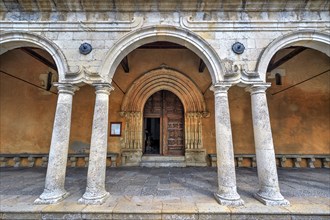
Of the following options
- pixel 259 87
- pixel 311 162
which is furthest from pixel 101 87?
pixel 311 162

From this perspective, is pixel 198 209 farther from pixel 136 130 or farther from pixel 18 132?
pixel 18 132

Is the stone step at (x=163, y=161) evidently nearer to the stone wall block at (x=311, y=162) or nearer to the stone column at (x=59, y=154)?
the stone column at (x=59, y=154)

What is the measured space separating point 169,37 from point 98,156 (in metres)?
2.60

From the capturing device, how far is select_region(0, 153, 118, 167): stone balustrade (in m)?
5.82

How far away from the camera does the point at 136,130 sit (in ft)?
19.9

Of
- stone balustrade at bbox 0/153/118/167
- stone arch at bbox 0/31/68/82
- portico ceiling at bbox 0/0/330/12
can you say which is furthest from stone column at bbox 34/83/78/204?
stone balustrade at bbox 0/153/118/167

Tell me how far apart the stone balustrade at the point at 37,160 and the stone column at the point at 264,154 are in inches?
168

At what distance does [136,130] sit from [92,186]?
3.07 meters

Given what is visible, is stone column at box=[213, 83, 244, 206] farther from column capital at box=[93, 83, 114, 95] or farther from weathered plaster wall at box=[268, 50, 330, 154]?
weathered plaster wall at box=[268, 50, 330, 154]

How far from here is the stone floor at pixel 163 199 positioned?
8.68 ft

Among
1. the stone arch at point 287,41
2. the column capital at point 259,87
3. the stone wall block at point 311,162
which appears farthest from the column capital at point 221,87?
the stone wall block at point 311,162

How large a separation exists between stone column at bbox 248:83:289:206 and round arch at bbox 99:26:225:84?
788 millimetres

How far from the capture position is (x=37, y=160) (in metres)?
5.94

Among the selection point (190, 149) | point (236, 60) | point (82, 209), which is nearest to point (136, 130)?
point (190, 149)
